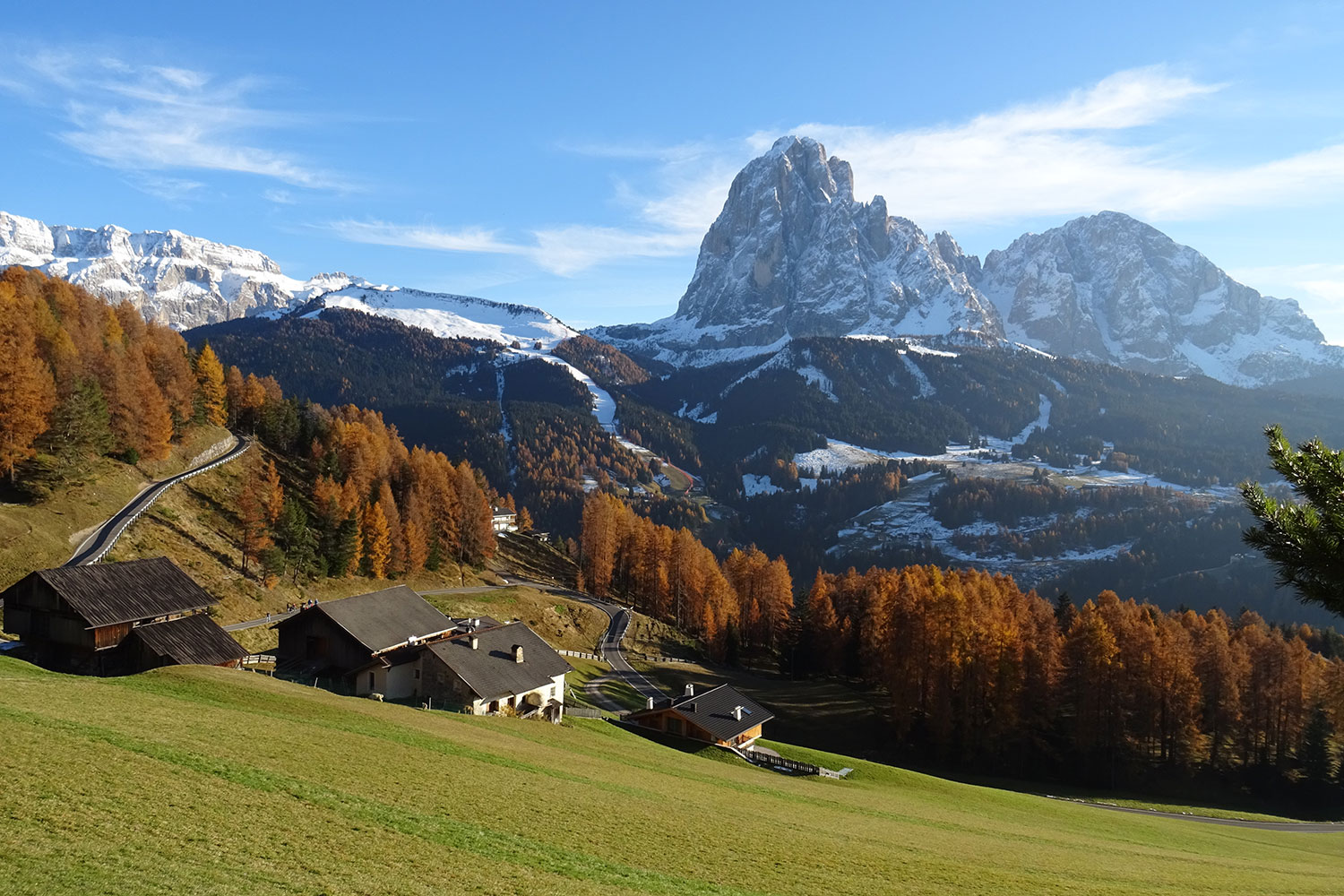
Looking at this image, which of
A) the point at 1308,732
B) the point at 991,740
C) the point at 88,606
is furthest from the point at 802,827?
the point at 1308,732

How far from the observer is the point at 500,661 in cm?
5509

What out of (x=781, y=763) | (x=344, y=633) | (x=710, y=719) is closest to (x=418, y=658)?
(x=344, y=633)

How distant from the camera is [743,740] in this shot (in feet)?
189

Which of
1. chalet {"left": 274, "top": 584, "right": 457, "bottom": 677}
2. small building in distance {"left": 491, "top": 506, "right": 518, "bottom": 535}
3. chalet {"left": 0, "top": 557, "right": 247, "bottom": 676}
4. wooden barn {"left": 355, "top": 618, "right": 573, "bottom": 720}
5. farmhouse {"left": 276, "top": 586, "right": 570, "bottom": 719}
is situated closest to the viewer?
chalet {"left": 0, "top": 557, "right": 247, "bottom": 676}

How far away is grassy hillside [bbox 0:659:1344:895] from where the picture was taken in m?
14.5

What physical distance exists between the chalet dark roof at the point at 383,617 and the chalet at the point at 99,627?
877 centimetres

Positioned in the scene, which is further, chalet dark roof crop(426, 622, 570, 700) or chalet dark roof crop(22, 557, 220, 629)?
chalet dark roof crop(426, 622, 570, 700)

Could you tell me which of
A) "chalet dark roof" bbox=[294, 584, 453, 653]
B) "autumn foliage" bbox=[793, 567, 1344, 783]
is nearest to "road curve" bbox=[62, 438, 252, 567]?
"chalet dark roof" bbox=[294, 584, 453, 653]

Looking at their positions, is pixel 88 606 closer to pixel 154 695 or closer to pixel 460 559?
pixel 154 695

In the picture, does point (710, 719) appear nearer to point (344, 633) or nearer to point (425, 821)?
point (344, 633)

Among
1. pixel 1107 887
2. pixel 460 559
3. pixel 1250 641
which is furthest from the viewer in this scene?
pixel 460 559

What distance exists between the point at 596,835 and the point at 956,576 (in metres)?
80.8

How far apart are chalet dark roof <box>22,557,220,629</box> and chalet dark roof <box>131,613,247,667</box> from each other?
0.86 m

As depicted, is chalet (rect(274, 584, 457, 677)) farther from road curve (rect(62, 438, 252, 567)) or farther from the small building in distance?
the small building in distance
